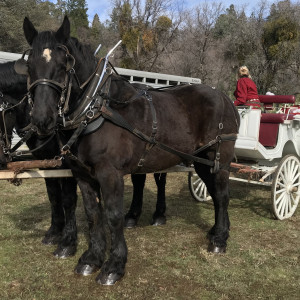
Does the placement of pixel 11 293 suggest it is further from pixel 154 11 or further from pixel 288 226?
pixel 154 11

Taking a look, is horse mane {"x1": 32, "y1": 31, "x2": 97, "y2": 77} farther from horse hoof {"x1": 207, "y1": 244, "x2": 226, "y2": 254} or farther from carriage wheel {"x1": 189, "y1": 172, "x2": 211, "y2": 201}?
carriage wheel {"x1": 189, "y1": 172, "x2": 211, "y2": 201}

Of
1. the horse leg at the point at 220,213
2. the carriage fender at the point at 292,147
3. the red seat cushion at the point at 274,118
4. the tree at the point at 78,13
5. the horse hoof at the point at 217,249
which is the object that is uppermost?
the tree at the point at 78,13

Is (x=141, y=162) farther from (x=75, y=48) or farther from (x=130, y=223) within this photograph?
(x=130, y=223)

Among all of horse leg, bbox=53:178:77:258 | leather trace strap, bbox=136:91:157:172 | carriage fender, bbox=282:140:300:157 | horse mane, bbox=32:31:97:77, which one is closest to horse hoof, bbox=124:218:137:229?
horse leg, bbox=53:178:77:258

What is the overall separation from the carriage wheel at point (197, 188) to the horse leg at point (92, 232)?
269 centimetres

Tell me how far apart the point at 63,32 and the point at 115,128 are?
0.93 m

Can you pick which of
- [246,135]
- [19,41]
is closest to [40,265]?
[246,135]

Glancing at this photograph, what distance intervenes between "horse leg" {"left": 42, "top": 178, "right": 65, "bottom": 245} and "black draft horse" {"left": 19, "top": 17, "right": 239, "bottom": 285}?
785 mm

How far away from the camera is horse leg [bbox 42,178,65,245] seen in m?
3.95

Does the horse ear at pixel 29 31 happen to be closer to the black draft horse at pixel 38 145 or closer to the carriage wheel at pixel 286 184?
the black draft horse at pixel 38 145

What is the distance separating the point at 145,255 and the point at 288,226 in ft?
7.82

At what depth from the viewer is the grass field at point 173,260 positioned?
3.02 metres

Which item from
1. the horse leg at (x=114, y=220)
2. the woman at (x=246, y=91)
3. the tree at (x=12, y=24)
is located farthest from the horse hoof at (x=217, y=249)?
the tree at (x=12, y=24)

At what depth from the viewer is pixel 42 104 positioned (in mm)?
2443
